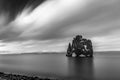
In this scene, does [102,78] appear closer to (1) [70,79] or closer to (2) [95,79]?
(2) [95,79]

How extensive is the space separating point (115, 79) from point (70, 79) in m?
17.5

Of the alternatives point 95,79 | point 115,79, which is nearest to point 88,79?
point 95,79

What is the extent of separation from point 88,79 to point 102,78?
6404mm

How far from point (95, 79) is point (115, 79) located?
7547 mm

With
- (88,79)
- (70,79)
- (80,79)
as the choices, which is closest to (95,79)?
(88,79)

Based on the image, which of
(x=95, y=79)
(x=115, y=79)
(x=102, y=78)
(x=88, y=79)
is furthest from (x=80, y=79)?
(x=115, y=79)

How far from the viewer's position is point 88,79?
161ft

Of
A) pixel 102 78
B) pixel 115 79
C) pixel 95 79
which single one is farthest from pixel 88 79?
pixel 115 79

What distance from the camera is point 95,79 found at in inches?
1966

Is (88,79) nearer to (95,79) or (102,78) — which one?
(95,79)

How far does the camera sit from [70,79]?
50.0m

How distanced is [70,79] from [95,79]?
10.1 metres

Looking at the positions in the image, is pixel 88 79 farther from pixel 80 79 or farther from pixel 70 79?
pixel 70 79

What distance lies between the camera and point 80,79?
48938 millimetres
